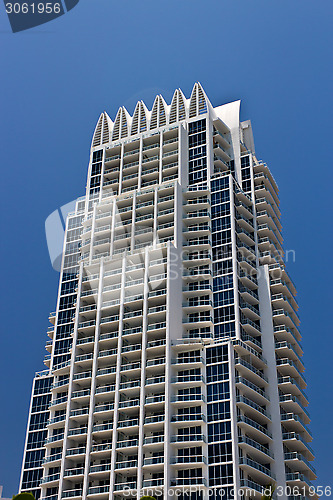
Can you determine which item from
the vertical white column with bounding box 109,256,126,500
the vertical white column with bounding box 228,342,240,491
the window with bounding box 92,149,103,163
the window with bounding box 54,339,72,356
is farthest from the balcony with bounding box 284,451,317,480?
the window with bounding box 92,149,103,163

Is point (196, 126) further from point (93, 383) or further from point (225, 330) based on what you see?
point (93, 383)

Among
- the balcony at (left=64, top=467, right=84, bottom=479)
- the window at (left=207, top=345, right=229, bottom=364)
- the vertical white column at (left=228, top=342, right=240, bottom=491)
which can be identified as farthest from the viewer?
the window at (left=207, top=345, right=229, bottom=364)

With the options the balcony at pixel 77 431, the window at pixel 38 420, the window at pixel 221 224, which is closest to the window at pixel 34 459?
the window at pixel 38 420

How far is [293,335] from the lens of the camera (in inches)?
4532

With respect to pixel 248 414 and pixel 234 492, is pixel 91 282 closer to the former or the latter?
pixel 248 414

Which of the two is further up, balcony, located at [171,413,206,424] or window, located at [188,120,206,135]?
window, located at [188,120,206,135]

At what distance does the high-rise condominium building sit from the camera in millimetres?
90688

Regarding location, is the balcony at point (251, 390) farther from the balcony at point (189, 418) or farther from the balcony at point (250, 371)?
the balcony at point (189, 418)

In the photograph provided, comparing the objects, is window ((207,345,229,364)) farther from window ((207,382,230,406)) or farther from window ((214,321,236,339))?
window ((214,321,236,339))

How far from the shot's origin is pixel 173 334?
328ft

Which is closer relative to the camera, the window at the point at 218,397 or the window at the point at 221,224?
the window at the point at 218,397

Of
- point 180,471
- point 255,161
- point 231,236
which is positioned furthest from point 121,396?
point 255,161

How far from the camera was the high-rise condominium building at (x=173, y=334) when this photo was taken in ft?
298

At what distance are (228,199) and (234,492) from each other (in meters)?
52.5
